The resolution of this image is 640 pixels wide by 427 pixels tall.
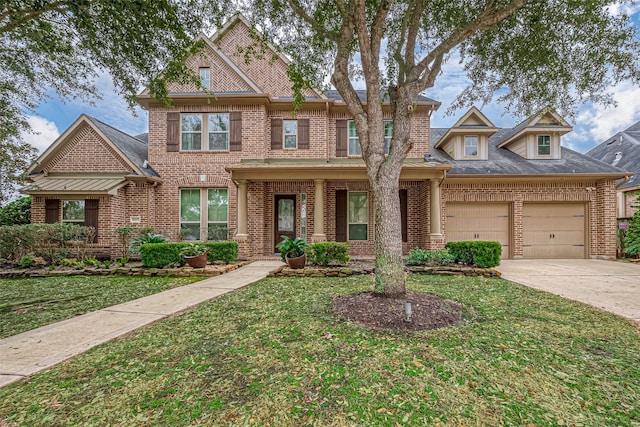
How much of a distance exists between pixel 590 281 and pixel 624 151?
15824 mm

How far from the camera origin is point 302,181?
11.5 m

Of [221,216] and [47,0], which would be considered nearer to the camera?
[47,0]

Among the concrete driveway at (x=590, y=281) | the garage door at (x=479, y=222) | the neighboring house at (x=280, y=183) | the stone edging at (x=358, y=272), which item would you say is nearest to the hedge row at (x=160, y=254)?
→ the neighboring house at (x=280, y=183)

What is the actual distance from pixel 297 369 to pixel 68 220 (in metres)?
12.2

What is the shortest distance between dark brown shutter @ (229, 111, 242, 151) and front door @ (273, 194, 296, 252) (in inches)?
99.1

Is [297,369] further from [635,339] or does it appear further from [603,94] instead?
[603,94]

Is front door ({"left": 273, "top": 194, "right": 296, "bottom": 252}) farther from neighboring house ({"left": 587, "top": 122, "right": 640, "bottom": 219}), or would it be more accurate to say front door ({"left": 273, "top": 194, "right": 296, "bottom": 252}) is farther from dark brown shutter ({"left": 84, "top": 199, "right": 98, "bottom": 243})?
neighboring house ({"left": 587, "top": 122, "right": 640, "bottom": 219})

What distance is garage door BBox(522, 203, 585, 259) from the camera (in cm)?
1146

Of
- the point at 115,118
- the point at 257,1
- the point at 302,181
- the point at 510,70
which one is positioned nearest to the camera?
the point at 257,1

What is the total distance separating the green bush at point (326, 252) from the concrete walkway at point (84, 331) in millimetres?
2571

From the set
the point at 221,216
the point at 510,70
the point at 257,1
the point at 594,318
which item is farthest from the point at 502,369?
the point at 221,216

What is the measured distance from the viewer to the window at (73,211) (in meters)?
10.8

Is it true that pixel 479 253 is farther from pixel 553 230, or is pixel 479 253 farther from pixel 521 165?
pixel 521 165

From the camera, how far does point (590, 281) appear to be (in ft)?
22.7
